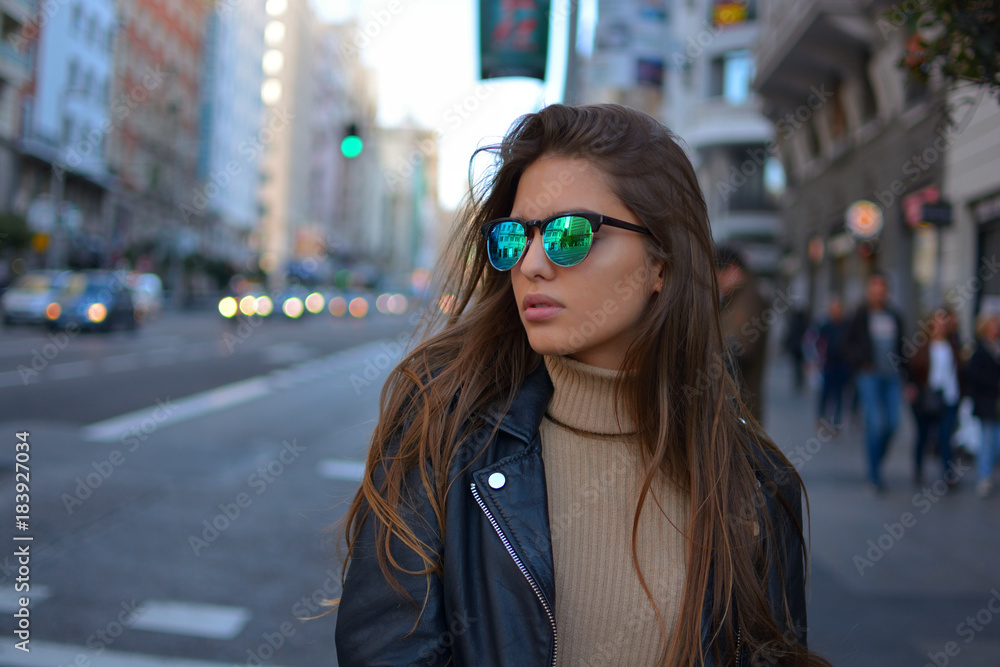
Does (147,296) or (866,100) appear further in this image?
(147,296)

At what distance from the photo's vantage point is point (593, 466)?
1.72 m

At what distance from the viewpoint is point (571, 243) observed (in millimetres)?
1662

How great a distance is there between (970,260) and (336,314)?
153ft

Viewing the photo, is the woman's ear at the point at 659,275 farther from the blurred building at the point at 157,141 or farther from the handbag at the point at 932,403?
the blurred building at the point at 157,141

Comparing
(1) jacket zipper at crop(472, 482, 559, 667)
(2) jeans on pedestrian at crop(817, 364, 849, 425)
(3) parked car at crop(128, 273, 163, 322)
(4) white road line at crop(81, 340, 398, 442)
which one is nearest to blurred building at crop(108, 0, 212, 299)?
(3) parked car at crop(128, 273, 163, 322)

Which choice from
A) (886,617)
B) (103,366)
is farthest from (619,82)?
(886,617)

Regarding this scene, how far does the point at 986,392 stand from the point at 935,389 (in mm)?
483

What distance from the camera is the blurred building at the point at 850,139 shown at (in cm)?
1555

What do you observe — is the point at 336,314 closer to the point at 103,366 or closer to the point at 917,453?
the point at 103,366

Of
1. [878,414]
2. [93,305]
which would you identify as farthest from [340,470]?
[93,305]

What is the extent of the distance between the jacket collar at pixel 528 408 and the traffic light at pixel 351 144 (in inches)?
486

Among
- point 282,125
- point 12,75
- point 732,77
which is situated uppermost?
point 282,125

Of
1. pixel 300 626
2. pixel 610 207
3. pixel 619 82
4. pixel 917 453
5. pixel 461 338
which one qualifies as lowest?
pixel 300 626

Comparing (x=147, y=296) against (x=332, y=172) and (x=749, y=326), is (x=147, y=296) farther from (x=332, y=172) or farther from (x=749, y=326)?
(x=332, y=172)
